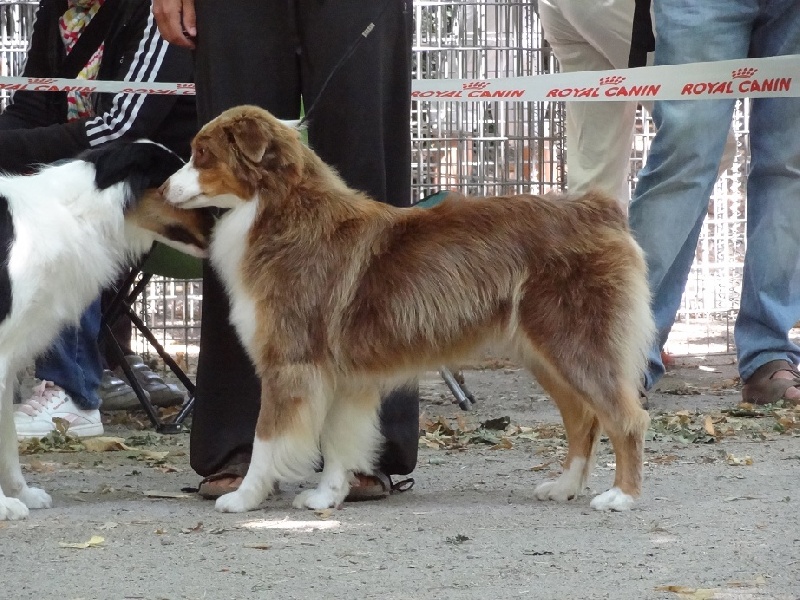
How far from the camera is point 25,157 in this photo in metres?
5.62

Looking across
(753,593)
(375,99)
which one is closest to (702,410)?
(375,99)

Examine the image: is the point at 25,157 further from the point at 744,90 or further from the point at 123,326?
the point at 744,90

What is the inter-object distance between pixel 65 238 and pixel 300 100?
3.10 feet

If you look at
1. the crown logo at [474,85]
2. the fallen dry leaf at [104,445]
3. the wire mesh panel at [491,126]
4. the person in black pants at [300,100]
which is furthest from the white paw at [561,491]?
the wire mesh panel at [491,126]

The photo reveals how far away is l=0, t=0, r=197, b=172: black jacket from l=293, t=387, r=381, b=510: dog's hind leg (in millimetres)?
2069

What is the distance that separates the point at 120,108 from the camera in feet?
18.0

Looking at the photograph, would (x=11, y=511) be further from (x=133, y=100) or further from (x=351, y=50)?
(x=133, y=100)

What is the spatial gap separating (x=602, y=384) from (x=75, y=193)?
6.13 ft

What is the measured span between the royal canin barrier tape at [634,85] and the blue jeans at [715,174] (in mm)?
384

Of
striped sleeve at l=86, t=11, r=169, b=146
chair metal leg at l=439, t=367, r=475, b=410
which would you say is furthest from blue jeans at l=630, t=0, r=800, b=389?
striped sleeve at l=86, t=11, r=169, b=146

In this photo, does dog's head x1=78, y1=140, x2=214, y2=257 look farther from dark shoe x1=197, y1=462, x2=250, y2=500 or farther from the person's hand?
dark shoe x1=197, y1=462, x2=250, y2=500

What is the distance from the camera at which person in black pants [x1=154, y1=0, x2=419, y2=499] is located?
13.3 feet

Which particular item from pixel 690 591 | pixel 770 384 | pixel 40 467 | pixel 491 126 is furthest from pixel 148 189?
pixel 491 126

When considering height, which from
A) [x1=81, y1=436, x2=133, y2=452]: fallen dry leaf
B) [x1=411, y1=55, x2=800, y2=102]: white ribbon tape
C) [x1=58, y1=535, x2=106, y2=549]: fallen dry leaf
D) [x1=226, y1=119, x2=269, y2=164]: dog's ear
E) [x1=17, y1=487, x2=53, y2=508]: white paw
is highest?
[x1=411, y1=55, x2=800, y2=102]: white ribbon tape
